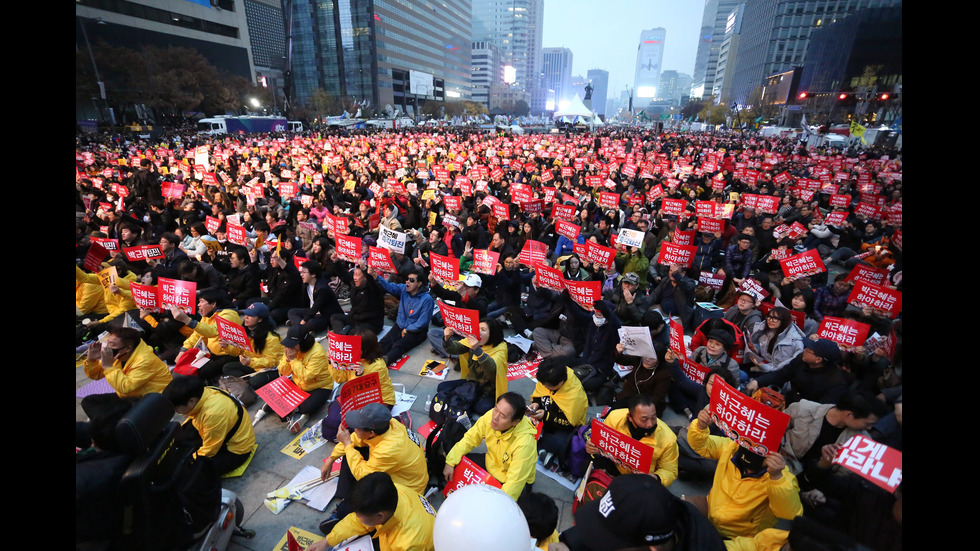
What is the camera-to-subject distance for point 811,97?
6781 centimetres

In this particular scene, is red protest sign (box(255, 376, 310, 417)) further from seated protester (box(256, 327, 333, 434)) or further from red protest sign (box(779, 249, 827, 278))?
red protest sign (box(779, 249, 827, 278))

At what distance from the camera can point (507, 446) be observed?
3609 millimetres

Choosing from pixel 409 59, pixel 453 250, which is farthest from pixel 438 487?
pixel 409 59

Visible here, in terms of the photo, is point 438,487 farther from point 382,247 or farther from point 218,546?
point 382,247

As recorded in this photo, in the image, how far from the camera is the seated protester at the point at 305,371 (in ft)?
16.1

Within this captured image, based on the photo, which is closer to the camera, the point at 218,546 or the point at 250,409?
the point at 218,546

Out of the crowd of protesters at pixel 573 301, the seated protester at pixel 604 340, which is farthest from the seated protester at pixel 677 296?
the seated protester at pixel 604 340

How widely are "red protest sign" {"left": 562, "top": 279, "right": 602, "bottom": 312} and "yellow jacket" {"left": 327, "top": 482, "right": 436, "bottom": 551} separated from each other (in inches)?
147

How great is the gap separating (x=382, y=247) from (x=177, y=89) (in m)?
47.7

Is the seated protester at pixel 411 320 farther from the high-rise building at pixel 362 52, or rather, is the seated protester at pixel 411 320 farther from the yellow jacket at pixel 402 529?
the high-rise building at pixel 362 52

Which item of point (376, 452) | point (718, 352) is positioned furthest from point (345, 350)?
point (718, 352)

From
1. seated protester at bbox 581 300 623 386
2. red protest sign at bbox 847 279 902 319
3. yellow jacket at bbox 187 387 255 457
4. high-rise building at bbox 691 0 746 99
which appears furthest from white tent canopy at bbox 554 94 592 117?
high-rise building at bbox 691 0 746 99

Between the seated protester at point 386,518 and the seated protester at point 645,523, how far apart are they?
1.10m
